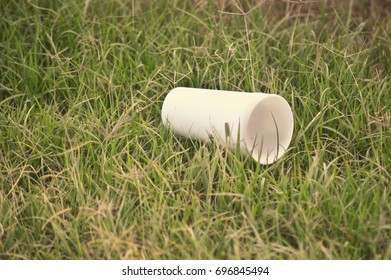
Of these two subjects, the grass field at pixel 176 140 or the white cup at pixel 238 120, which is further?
the white cup at pixel 238 120

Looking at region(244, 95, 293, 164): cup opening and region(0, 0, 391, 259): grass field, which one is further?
region(244, 95, 293, 164): cup opening

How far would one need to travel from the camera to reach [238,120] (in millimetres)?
2051

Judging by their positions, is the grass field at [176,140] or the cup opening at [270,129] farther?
the cup opening at [270,129]

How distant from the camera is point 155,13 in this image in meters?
3.01

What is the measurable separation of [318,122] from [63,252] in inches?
41.3

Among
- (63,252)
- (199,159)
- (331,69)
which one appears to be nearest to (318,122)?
(331,69)

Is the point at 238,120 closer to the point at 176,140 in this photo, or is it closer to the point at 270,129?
the point at 270,129

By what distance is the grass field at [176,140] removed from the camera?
5.71 feet

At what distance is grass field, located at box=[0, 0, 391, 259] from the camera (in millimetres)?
1740

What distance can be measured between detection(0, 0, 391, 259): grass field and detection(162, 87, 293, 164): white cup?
2.2 inches

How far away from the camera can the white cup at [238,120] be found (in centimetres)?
206

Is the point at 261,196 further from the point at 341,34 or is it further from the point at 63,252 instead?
the point at 341,34

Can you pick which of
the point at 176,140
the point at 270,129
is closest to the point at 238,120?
the point at 270,129

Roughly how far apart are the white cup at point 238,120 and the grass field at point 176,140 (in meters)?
0.06
